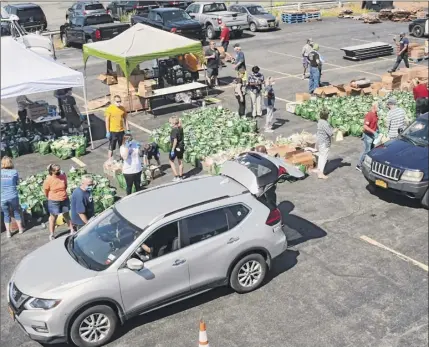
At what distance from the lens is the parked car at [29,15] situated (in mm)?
32044

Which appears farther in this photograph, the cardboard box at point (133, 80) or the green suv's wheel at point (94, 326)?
the cardboard box at point (133, 80)

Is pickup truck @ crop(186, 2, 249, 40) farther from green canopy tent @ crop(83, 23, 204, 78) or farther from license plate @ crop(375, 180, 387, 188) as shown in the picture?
license plate @ crop(375, 180, 387, 188)

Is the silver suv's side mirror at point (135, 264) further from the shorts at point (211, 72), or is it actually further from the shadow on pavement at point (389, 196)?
the shorts at point (211, 72)

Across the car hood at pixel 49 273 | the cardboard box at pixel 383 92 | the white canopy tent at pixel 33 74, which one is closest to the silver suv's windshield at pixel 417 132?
the car hood at pixel 49 273

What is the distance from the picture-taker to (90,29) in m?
28.1

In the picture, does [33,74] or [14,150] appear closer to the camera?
[33,74]

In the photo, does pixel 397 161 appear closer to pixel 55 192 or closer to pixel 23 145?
pixel 55 192

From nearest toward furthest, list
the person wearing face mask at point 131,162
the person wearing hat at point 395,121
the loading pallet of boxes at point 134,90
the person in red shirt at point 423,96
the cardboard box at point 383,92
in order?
the person in red shirt at point 423,96, the person wearing face mask at point 131,162, the person wearing hat at point 395,121, the cardboard box at point 383,92, the loading pallet of boxes at point 134,90

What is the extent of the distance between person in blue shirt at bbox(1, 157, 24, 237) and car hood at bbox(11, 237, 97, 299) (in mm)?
2417

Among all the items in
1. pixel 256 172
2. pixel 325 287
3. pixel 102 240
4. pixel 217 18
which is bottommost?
pixel 325 287

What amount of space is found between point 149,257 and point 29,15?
97.0 ft

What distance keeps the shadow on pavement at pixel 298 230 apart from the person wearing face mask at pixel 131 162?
2.98 metres

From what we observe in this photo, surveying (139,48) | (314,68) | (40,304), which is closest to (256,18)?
(314,68)

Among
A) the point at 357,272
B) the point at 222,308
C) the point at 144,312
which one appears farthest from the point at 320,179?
the point at 144,312
